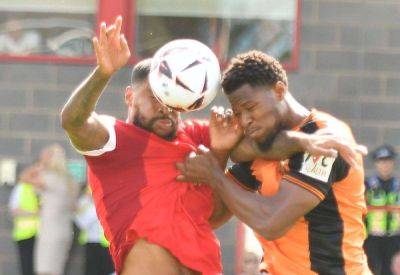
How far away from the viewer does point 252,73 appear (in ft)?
17.5

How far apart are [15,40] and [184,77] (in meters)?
5.35

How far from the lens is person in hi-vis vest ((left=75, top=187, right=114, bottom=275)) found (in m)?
9.39

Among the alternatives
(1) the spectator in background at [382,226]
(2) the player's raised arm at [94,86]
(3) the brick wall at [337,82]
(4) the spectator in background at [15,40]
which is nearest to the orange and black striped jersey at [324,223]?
(2) the player's raised arm at [94,86]

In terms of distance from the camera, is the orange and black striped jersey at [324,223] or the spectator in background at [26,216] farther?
the spectator in background at [26,216]

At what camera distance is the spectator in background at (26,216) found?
9516 mm

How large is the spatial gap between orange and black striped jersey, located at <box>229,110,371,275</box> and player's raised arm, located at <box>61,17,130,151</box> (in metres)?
0.83

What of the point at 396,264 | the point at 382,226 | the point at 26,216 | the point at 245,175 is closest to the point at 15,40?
Answer: the point at 26,216

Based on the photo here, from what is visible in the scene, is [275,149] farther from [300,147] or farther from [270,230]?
[270,230]

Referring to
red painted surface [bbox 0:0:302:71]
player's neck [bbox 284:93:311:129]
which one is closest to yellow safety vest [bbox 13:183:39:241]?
red painted surface [bbox 0:0:302:71]

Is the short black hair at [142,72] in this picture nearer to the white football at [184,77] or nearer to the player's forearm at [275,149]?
the white football at [184,77]

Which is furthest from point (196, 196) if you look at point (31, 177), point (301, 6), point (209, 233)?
point (301, 6)

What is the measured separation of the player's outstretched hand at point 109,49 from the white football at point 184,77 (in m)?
0.24

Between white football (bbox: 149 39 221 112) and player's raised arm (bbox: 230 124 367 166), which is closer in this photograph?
player's raised arm (bbox: 230 124 367 166)

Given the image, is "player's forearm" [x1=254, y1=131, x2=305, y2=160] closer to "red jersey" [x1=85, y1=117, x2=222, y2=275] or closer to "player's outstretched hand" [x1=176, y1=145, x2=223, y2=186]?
"player's outstretched hand" [x1=176, y1=145, x2=223, y2=186]
